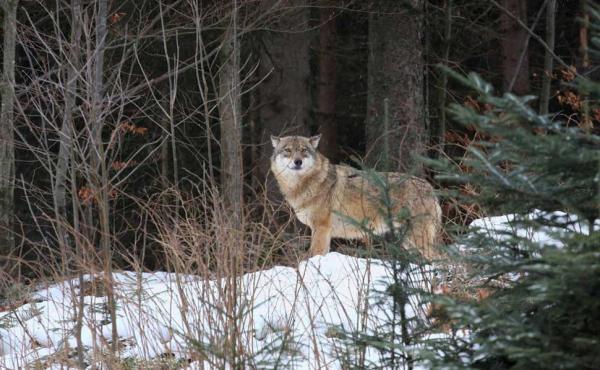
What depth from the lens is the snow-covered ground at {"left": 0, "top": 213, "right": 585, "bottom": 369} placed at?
3.83 metres

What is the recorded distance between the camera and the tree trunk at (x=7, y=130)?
336 inches

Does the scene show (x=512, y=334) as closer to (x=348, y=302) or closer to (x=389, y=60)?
(x=348, y=302)

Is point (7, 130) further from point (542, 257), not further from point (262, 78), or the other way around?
point (542, 257)

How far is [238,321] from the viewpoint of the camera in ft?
14.4

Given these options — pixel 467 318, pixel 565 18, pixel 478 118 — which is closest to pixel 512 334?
pixel 467 318

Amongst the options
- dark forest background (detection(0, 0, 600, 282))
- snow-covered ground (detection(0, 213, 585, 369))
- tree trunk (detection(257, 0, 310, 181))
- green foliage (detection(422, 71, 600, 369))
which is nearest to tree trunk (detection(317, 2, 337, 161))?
dark forest background (detection(0, 0, 600, 282))

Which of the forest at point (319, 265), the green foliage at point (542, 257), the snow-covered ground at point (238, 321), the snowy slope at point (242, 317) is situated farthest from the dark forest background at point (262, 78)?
the green foliage at point (542, 257)

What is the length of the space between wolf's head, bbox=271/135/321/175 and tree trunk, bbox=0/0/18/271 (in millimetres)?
2864

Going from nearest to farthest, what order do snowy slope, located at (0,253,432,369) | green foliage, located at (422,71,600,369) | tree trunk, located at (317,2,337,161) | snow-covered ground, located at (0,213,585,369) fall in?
green foliage, located at (422,71,600,369) < snow-covered ground, located at (0,213,585,369) < snowy slope, located at (0,253,432,369) < tree trunk, located at (317,2,337,161)

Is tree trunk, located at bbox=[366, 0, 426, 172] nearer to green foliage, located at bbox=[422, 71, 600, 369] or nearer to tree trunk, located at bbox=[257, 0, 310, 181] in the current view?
tree trunk, located at bbox=[257, 0, 310, 181]

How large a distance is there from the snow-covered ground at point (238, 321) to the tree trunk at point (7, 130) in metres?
2.32

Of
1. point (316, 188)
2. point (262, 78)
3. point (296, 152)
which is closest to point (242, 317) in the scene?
point (296, 152)

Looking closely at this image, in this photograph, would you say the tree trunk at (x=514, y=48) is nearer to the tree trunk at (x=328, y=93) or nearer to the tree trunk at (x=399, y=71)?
the tree trunk at (x=399, y=71)

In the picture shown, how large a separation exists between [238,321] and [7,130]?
545cm
